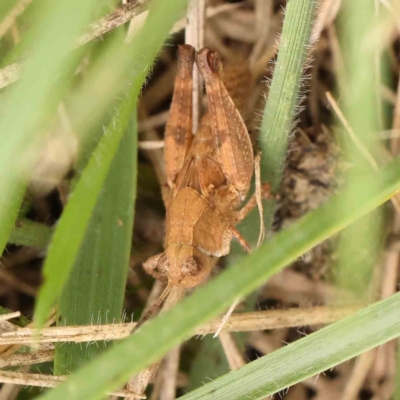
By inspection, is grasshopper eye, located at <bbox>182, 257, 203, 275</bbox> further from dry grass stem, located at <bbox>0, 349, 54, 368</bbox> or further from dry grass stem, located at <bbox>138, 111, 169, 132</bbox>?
dry grass stem, located at <bbox>138, 111, 169, 132</bbox>

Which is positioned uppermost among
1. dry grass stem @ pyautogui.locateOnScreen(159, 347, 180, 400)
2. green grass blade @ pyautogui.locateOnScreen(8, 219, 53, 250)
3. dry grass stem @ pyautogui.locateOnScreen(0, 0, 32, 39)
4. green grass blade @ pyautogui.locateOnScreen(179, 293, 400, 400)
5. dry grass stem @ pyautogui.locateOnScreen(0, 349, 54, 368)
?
dry grass stem @ pyautogui.locateOnScreen(0, 0, 32, 39)

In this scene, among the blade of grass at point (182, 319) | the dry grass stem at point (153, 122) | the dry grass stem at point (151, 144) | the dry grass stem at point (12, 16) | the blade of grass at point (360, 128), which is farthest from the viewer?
the dry grass stem at point (153, 122)

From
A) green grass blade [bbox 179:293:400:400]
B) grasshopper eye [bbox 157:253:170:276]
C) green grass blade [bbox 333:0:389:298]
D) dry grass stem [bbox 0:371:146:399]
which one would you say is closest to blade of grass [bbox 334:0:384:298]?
green grass blade [bbox 333:0:389:298]

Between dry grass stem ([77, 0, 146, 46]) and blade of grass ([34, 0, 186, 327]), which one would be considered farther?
dry grass stem ([77, 0, 146, 46])

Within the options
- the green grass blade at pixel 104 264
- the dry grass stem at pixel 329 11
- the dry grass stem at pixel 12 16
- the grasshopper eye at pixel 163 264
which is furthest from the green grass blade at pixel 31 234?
the dry grass stem at pixel 329 11

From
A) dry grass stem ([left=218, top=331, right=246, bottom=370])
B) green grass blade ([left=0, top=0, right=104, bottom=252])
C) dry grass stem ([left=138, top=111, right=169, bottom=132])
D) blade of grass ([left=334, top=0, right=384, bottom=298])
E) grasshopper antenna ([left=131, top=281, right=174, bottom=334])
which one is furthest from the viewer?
dry grass stem ([left=138, top=111, right=169, bottom=132])

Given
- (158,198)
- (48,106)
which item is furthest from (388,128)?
(48,106)

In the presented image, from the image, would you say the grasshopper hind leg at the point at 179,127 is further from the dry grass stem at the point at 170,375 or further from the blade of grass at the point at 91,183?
the dry grass stem at the point at 170,375

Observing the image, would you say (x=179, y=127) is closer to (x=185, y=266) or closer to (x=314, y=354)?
(x=185, y=266)
